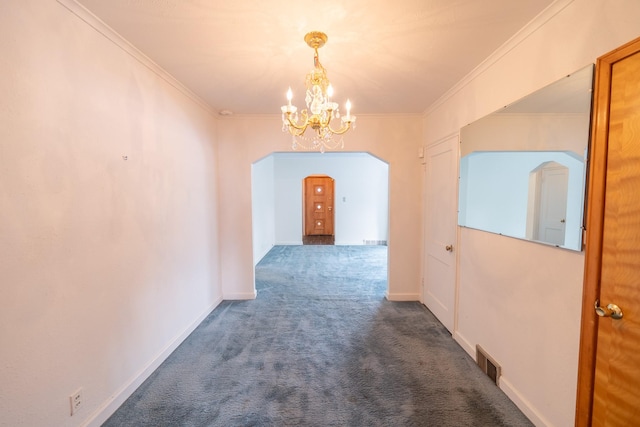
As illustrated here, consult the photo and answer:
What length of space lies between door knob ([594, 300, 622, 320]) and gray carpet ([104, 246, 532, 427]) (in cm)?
99

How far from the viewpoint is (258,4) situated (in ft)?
4.81

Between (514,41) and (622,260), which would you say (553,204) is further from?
(514,41)

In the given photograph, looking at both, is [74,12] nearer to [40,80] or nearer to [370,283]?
[40,80]

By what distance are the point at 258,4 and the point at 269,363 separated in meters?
2.59

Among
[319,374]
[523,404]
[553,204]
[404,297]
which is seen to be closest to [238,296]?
[319,374]

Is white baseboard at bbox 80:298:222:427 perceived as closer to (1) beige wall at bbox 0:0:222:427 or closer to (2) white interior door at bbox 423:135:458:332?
(1) beige wall at bbox 0:0:222:427

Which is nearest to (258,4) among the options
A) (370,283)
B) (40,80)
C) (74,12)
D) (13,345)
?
(74,12)

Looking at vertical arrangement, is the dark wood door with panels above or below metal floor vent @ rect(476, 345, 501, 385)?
above

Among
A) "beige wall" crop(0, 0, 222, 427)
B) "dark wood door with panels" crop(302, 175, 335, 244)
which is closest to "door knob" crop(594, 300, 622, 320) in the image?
"beige wall" crop(0, 0, 222, 427)

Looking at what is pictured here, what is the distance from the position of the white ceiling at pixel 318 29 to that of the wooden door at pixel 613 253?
2.41ft

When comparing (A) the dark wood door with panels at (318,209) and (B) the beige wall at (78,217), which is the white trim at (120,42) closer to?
(B) the beige wall at (78,217)

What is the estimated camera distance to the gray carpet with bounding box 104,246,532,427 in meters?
1.69

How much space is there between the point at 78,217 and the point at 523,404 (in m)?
2.99

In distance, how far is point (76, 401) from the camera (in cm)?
146
